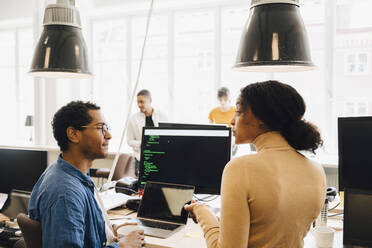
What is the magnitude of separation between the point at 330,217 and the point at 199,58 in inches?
140

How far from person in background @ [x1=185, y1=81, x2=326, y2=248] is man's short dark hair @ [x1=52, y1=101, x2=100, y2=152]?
0.66 m

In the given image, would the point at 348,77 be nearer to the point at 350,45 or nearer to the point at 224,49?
the point at 350,45

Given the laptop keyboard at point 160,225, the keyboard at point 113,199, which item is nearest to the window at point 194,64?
the keyboard at point 113,199

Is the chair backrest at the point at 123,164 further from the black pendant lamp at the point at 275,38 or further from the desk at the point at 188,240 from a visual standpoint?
the black pendant lamp at the point at 275,38

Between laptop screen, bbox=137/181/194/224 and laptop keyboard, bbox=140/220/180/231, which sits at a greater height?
laptop screen, bbox=137/181/194/224

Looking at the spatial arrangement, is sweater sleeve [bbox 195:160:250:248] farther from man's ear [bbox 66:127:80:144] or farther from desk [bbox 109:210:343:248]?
man's ear [bbox 66:127:80:144]

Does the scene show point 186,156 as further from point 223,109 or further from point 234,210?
point 223,109

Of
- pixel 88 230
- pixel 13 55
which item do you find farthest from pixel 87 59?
pixel 13 55

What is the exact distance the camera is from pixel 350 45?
4.13 meters

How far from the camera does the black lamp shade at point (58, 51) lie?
1658 mm

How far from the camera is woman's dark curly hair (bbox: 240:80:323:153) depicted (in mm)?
1039

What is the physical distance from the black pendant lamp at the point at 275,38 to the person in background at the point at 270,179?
329mm

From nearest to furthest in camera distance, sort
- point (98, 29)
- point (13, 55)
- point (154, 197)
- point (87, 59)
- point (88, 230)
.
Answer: point (88, 230) → point (154, 197) → point (87, 59) → point (98, 29) → point (13, 55)

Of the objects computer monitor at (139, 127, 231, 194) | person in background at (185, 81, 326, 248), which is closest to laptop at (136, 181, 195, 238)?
A: computer monitor at (139, 127, 231, 194)
